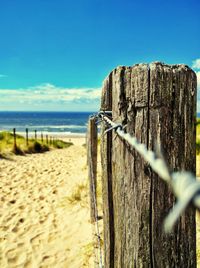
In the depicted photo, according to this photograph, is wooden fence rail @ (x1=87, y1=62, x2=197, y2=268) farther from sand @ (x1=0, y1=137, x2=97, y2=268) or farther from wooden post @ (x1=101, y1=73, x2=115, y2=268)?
sand @ (x1=0, y1=137, x2=97, y2=268)

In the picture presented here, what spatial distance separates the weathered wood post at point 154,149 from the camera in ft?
4.04

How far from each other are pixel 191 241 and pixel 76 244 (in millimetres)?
3354

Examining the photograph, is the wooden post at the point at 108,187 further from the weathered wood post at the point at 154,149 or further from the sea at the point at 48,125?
the sea at the point at 48,125

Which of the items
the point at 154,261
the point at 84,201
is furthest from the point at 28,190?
the point at 154,261

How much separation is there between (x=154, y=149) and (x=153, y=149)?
0.05ft

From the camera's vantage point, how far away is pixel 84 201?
6.30m

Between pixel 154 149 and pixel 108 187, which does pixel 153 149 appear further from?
pixel 108 187

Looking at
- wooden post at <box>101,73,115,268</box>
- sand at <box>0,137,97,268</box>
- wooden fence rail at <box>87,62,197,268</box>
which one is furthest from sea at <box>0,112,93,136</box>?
wooden fence rail at <box>87,62,197,268</box>

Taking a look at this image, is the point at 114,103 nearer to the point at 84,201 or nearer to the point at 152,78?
the point at 152,78

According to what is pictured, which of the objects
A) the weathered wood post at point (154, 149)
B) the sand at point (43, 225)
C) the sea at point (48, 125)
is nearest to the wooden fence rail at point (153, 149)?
the weathered wood post at point (154, 149)

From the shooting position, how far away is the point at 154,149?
122cm

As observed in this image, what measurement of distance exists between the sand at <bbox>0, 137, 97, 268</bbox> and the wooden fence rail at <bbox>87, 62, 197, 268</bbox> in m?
2.66

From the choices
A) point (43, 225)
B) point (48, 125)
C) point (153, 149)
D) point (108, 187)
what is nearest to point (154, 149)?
point (153, 149)

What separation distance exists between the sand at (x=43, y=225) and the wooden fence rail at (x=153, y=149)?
2658 millimetres
